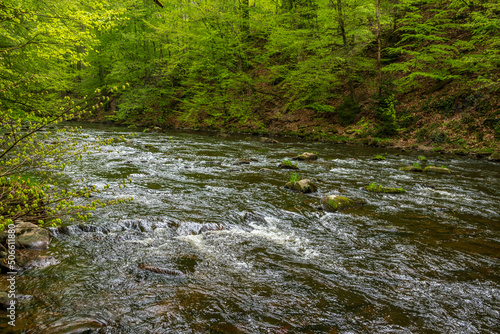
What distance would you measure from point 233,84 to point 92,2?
1617cm

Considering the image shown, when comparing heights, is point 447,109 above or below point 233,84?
below

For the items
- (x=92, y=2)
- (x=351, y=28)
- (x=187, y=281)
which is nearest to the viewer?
(x=187, y=281)

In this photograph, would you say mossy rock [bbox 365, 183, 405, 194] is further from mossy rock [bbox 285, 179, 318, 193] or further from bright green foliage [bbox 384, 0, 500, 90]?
bright green foliage [bbox 384, 0, 500, 90]

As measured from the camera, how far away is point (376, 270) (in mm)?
3992

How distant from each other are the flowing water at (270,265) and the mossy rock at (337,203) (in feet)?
0.87

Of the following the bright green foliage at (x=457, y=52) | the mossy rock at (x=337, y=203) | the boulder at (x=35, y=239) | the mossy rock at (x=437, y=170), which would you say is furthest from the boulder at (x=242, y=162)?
the bright green foliage at (x=457, y=52)

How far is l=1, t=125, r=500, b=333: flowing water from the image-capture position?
2920 millimetres

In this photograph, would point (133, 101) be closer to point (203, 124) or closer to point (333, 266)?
point (203, 124)

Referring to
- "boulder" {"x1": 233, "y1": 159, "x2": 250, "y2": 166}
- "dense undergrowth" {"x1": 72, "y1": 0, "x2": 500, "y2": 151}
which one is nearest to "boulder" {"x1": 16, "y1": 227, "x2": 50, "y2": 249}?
"boulder" {"x1": 233, "y1": 159, "x2": 250, "y2": 166}

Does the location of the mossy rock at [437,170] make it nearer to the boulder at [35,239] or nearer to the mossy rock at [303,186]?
the mossy rock at [303,186]

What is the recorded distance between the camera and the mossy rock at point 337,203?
6508 millimetres

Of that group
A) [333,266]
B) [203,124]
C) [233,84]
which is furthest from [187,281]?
[203,124]

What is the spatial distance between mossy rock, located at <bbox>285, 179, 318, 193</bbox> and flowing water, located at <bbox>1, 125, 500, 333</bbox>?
291mm

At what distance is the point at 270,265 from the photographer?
4.09m
